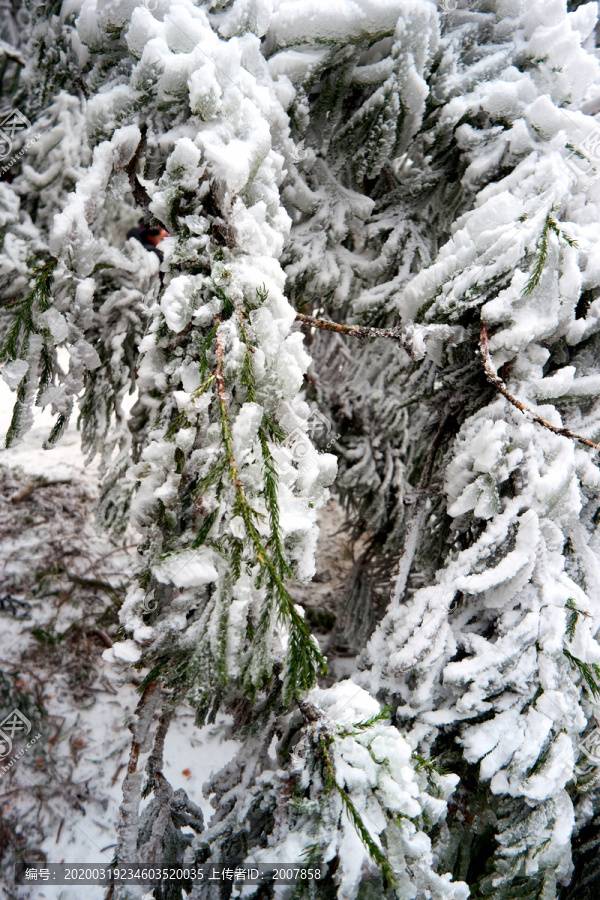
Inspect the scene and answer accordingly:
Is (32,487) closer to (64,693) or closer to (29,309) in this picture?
(64,693)

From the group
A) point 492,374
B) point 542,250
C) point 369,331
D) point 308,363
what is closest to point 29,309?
point 308,363

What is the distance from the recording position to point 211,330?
37.5 inches

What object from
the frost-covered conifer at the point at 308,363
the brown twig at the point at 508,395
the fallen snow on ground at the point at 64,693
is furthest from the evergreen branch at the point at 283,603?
the fallen snow on ground at the point at 64,693

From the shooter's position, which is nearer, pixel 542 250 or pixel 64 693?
pixel 542 250

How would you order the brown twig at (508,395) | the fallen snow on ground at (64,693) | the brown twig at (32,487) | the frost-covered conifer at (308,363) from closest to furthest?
the frost-covered conifer at (308,363) → the brown twig at (508,395) → the fallen snow on ground at (64,693) → the brown twig at (32,487)

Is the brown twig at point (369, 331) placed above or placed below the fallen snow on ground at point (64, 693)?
above

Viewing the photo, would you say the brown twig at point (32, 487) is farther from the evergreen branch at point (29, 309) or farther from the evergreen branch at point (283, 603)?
the evergreen branch at point (283, 603)

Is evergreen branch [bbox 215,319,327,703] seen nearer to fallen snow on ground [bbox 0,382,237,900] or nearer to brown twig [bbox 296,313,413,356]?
brown twig [bbox 296,313,413,356]

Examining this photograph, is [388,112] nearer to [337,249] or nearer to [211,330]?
[337,249]

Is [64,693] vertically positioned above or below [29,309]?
below

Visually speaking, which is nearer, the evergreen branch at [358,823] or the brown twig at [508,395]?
the evergreen branch at [358,823]

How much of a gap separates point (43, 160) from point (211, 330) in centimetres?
127

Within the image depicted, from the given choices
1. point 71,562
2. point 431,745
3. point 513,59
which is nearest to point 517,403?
point 431,745

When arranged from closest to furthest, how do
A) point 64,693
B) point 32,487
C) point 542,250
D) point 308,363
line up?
1. point 308,363
2. point 542,250
3. point 64,693
4. point 32,487
